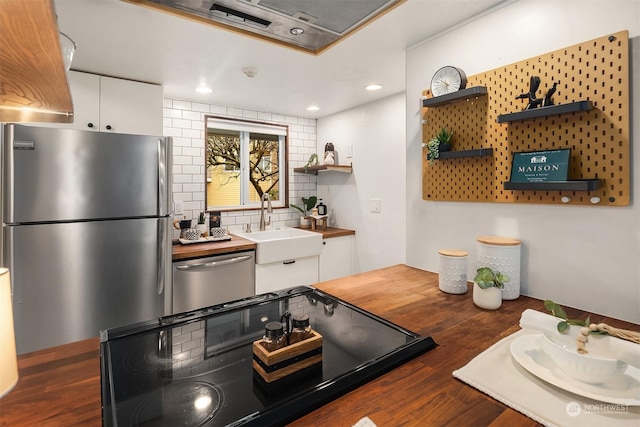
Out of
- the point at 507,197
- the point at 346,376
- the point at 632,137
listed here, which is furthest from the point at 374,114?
the point at 346,376

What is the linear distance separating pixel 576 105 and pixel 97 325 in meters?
2.56

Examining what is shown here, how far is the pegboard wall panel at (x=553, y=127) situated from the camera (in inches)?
44.7

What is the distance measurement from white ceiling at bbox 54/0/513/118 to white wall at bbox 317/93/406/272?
253 mm

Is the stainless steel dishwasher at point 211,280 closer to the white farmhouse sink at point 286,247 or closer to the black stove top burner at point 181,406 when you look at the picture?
the white farmhouse sink at point 286,247

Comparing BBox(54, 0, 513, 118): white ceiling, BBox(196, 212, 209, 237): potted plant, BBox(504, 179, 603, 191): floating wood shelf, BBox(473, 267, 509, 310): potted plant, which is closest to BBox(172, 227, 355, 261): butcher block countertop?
BBox(196, 212, 209, 237): potted plant

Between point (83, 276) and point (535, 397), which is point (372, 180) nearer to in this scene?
point (83, 276)

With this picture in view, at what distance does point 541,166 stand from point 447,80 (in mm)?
598

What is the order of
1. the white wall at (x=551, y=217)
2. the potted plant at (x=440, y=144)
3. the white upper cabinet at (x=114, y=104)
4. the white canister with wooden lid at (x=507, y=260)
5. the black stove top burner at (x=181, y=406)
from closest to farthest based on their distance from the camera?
A: 1. the black stove top burner at (x=181, y=406)
2. the white wall at (x=551, y=217)
3. the white canister with wooden lid at (x=507, y=260)
4. the potted plant at (x=440, y=144)
5. the white upper cabinet at (x=114, y=104)

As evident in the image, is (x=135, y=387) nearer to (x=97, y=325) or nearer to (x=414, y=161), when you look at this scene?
(x=97, y=325)

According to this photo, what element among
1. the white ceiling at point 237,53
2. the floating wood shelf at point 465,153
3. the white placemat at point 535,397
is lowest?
the white placemat at point 535,397

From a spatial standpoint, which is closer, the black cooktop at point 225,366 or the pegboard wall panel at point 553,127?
the black cooktop at point 225,366

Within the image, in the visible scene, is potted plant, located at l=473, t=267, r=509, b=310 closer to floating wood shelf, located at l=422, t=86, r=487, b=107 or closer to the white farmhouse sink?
floating wood shelf, located at l=422, t=86, r=487, b=107

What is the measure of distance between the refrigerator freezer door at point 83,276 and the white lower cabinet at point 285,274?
0.81 metres

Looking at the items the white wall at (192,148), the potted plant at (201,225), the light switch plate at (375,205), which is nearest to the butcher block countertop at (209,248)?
the potted plant at (201,225)
